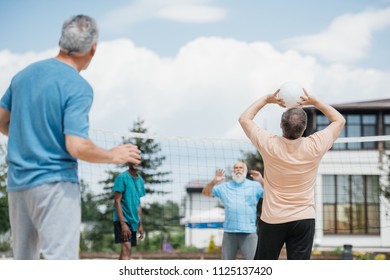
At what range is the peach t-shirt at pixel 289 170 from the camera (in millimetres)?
5086

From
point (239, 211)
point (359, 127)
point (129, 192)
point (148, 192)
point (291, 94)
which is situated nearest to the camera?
point (291, 94)

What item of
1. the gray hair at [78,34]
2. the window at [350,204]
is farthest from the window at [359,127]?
the gray hair at [78,34]

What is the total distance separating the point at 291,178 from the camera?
5.11 meters

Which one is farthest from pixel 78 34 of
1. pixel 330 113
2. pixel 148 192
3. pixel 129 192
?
pixel 148 192

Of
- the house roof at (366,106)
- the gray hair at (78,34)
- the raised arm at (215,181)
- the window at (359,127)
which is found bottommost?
the raised arm at (215,181)

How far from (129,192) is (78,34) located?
4408 millimetres

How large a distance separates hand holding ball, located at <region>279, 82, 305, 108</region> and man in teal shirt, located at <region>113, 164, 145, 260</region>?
268cm

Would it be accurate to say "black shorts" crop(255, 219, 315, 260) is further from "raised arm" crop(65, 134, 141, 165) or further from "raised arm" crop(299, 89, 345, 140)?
"raised arm" crop(65, 134, 141, 165)

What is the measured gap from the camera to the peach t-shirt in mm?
5086

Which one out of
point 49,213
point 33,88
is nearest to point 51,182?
point 49,213

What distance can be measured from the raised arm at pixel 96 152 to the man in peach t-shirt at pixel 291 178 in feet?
5.23

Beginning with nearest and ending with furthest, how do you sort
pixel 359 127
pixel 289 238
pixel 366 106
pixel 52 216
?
1. pixel 52 216
2. pixel 289 238
3. pixel 359 127
4. pixel 366 106

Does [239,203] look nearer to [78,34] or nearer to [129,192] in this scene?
[129,192]

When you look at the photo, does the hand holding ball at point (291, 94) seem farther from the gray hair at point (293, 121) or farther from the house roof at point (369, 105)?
the house roof at point (369, 105)
